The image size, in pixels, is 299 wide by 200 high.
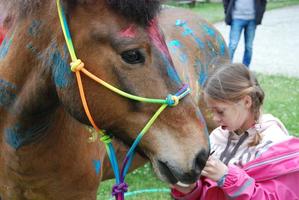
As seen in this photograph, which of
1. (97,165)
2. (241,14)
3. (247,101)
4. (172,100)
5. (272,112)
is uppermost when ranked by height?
(172,100)

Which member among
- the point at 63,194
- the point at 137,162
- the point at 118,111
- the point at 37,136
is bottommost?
the point at 137,162

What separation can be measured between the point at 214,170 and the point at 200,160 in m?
0.16

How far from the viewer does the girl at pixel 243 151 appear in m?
2.03

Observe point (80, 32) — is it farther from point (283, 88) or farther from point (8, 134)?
point (283, 88)

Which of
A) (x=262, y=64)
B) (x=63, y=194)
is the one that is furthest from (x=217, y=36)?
(x=262, y=64)

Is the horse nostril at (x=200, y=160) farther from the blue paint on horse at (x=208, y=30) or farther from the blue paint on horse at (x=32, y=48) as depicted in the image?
the blue paint on horse at (x=208, y=30)

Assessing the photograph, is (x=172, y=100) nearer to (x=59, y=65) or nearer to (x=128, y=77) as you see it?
(x=128, y=77)

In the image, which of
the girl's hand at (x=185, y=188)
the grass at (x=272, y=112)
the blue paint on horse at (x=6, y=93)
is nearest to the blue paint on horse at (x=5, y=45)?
the blue paint on horse at (x=6, y=93)

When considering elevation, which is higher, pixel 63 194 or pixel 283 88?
pixel 63 194

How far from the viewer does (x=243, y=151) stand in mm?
2283

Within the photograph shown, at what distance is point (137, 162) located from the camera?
3.60 metres

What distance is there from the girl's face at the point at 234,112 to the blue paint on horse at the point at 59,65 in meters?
0.70

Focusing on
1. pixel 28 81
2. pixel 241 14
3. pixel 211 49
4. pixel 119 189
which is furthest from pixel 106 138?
pixel 241 14

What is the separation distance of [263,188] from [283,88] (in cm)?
631
